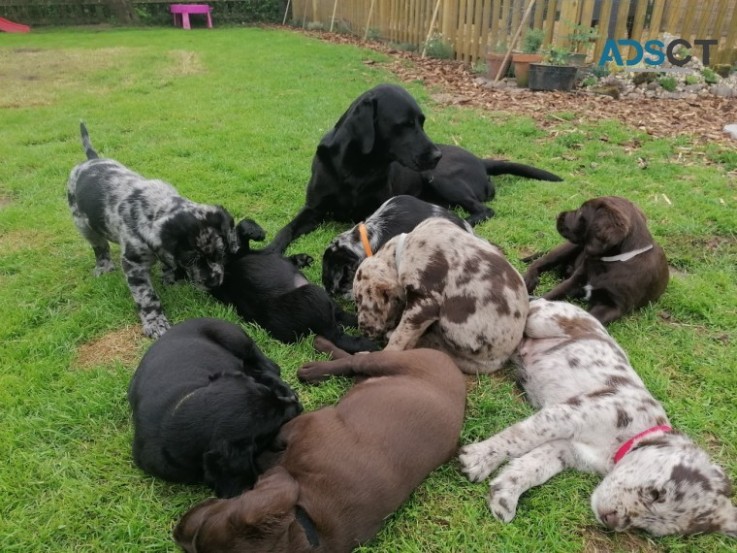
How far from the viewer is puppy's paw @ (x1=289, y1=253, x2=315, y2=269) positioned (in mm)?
5046

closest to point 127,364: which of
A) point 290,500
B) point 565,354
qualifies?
point 290,500

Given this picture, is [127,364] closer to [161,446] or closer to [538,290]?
[161,446]

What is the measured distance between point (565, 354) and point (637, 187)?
389cm

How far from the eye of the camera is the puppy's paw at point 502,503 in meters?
2.84

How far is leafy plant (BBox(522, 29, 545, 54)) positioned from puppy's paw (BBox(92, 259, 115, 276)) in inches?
374

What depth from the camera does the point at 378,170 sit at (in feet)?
19.2

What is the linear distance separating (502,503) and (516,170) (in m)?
4.66

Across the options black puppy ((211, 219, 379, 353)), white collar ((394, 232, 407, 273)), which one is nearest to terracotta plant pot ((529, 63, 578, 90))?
white collar ((394, 232, 407, 273))

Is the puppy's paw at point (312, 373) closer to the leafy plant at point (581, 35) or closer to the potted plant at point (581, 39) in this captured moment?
the potted plant at point (581, 39)

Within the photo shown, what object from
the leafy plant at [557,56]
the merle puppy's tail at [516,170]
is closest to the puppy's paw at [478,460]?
the merle puppy's tail at [516,170]

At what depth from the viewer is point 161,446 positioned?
2855 mm

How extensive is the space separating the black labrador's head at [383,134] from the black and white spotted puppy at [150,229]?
1.68 metres

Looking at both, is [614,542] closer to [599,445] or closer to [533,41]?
[599,445]

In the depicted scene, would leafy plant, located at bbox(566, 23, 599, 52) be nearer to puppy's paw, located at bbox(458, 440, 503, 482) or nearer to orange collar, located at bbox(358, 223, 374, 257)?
orange collar, located at bbox(358, 223, 374, 257)
